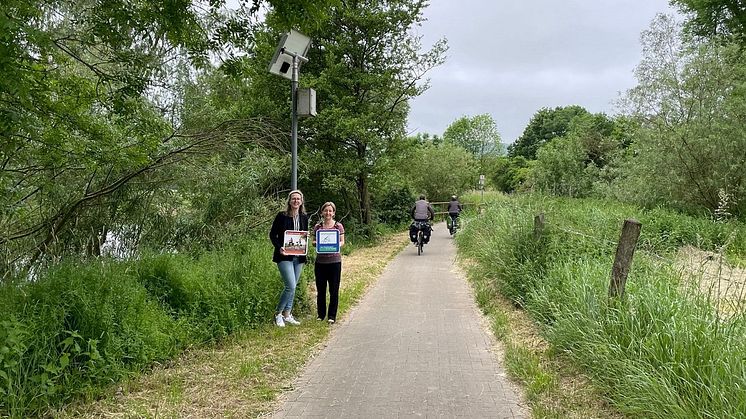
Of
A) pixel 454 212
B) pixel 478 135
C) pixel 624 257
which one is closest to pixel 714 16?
pixel 454 212

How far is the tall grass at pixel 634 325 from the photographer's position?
3217 mm

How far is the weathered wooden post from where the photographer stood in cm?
479

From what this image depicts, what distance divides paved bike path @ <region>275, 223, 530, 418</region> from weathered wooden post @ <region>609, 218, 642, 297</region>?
1.34m

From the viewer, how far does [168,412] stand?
3.72 meters

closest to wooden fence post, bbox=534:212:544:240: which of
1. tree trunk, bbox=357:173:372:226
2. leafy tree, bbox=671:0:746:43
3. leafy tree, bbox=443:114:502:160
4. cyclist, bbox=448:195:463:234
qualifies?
tree trunk, bbox=357:173:372:226

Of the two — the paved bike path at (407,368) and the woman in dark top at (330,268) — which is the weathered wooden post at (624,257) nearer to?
the paved bike path at (407,368)

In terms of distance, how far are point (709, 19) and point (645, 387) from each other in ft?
103

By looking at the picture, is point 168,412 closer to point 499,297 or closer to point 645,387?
point 645,387

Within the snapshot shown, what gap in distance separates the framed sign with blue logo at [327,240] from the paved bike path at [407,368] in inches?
40.0

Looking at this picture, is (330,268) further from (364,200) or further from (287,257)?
(364,200)

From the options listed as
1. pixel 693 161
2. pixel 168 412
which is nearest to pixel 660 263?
pixel 168 412

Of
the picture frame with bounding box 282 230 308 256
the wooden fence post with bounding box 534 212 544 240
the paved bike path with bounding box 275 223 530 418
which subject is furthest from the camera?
the wooden fence post with bounding box 534 212 544 240

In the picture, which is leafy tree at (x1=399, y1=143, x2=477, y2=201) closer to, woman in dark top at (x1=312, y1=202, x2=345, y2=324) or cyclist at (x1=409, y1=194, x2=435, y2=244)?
cyclist at (x1=409, y1=194, x2=435, y2=244)

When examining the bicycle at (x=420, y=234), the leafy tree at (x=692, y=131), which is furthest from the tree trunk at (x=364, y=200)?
the leafy tree at (x=692, y=131)
